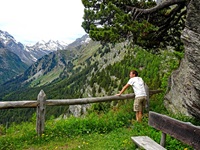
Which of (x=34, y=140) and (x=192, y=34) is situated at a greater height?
(x=192, y=34)

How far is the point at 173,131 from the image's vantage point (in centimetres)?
614

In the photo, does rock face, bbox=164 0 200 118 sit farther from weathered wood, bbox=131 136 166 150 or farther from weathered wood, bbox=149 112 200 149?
weathered wood, bbox=131 136 166 150

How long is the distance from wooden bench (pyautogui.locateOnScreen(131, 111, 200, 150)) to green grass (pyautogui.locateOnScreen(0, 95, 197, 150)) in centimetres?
68

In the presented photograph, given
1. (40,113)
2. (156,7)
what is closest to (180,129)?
(40,113)

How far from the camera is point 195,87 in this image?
326 inches

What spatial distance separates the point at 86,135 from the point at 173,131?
481 centimetres

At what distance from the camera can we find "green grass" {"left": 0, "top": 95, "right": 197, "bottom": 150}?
341 inches

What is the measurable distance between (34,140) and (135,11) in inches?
Answer: 261

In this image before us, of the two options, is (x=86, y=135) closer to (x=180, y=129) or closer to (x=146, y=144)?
(x=146, y=144)

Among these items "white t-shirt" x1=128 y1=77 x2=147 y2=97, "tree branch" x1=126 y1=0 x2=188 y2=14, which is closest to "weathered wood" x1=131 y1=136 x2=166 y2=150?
"white t-shirt" x1=128 y1=77 x2=147 y2=97

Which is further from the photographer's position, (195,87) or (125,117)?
(125,117)

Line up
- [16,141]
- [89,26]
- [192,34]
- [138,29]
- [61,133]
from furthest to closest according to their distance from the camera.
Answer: [89,26]
[138,29]
[61,133]
[16,141]
[192,34]

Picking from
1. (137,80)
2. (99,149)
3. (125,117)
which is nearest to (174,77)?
(137,80)

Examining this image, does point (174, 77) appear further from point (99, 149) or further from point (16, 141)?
point (16, 141)
